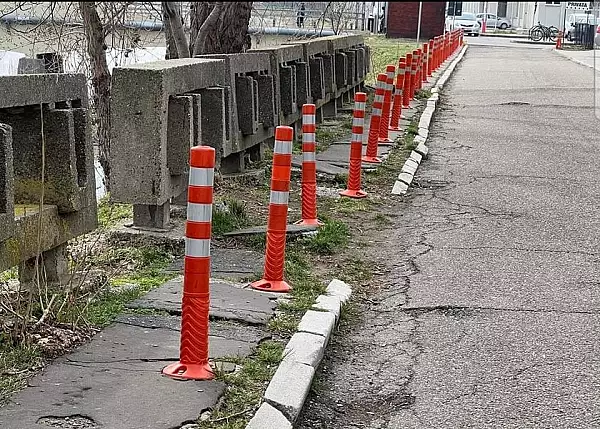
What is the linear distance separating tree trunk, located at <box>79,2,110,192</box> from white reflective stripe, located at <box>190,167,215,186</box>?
7647 millimetres

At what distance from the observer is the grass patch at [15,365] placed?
15.4 feet

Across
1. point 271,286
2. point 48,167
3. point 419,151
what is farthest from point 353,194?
point 48,167

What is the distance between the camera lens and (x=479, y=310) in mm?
6777

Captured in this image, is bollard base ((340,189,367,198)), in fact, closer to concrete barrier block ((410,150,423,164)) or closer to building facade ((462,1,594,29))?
concrete barrier block ((410,150,423,164))

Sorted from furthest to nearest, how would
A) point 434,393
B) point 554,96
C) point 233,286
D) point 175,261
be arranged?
point 554,96 → point 175,261 → point 233,286 → point 434,393

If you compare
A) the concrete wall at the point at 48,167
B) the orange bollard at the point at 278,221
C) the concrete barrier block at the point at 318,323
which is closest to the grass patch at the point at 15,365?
the concrete wall at the point at 48,167

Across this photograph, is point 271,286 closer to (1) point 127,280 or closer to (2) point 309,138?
(1) point 127,280

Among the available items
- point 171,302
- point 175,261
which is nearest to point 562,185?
point 175,261

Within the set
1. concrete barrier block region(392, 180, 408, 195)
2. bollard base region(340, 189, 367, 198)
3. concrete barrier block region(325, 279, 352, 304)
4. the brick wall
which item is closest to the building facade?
the brick wall

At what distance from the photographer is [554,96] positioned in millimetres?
23984

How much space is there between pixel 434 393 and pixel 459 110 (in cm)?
1610

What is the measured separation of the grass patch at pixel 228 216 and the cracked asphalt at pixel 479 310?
1140 millimetres

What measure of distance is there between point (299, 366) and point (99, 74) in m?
8.75

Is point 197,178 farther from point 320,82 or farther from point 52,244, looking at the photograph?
point 320,82
